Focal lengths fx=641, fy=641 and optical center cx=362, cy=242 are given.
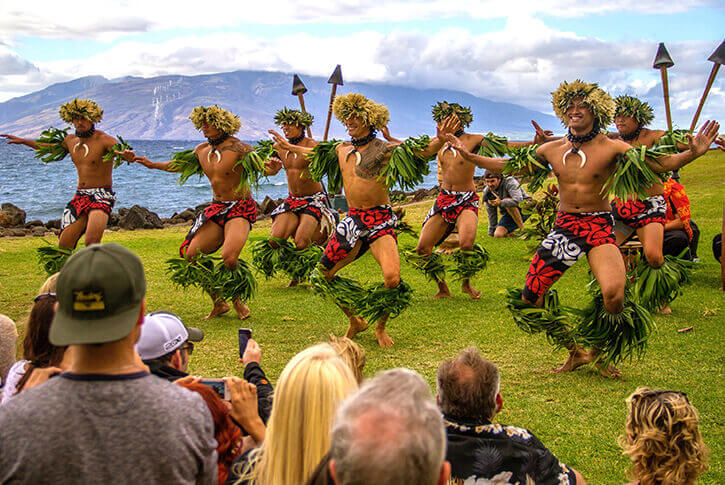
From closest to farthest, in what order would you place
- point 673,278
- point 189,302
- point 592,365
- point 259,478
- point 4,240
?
point 259,478 < point 592,365 < point 673,278 < point 189,302 < point 4,240

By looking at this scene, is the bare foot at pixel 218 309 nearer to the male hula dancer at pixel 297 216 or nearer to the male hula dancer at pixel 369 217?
the male hula dancer at pixel 297 216

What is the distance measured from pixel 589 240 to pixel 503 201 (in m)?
6.27

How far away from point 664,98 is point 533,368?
15.0ft

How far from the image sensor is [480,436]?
7.29ft

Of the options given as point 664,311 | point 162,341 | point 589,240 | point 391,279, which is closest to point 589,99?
point 589,240

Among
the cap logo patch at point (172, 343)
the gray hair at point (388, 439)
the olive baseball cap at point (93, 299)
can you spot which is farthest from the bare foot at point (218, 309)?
the gray hair at point (388, 439)

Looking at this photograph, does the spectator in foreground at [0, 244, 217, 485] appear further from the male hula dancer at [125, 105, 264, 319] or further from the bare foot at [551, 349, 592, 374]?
the male hula dancer at [125, 105, 264, 319]

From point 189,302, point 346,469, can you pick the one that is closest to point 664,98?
point 189,302

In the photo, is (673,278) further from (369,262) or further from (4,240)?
(4,240)

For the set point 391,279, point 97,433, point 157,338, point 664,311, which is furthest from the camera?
point 664,311

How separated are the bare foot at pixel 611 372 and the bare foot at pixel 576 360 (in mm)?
126

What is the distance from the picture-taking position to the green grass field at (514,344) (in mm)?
3748

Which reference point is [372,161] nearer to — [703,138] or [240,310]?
[240,310]

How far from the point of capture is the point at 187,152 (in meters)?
6.61
